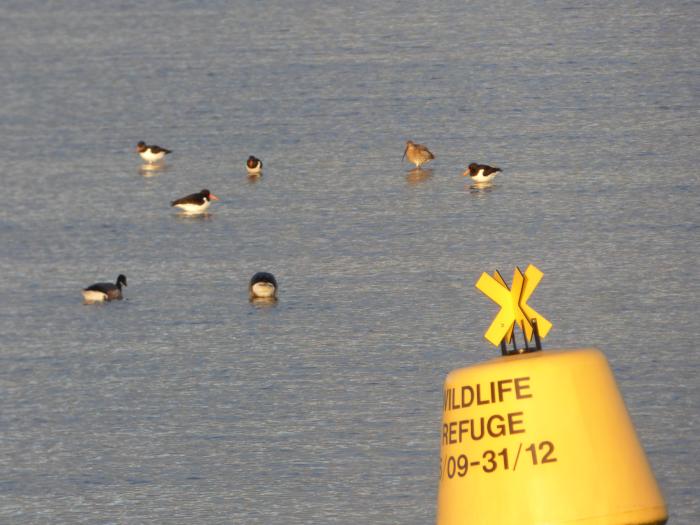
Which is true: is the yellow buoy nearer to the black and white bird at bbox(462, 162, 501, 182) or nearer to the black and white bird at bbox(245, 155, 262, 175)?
the black and white bird at bbox(462, 162, 501, 182)

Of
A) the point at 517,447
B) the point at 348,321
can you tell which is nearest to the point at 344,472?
the point at 348,321

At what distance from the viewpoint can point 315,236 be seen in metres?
12.6

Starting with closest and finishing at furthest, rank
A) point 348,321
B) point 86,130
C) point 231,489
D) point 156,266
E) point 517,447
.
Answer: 1. point 517,447
2. point 231,489
3. point 348,321
4. point 156,266
5. point 86,130

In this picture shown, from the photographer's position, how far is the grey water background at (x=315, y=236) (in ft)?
27.6

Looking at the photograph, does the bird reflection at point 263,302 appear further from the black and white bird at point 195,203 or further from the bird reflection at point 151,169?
the bird reflection at point 151,169

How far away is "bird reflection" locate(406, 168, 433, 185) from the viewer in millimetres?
14062

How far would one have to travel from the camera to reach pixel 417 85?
659 inches

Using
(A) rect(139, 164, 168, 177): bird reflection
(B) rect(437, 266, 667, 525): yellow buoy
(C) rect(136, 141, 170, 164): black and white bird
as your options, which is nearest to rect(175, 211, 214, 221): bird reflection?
(A) rect(139, 164, 168, 177): bird reflection

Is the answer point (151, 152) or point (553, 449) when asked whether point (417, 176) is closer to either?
point (151, 152)

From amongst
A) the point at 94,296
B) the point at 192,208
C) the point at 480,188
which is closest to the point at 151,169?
the point at 192,208

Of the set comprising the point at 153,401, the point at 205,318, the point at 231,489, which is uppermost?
the point at 205,318

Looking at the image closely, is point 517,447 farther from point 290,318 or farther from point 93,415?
point 290,318

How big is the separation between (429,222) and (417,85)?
4.23 meters

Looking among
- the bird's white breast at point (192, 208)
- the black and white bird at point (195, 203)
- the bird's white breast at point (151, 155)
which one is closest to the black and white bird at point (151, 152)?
the bird's white breast at point (151, 155)
